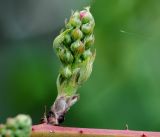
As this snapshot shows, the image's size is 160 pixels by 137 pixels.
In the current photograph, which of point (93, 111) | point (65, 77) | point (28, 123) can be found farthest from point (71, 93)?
point (93, 111)

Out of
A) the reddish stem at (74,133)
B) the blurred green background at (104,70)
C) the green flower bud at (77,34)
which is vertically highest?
the blurred green background at (104,70)

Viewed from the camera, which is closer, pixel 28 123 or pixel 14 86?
pixel 28 123

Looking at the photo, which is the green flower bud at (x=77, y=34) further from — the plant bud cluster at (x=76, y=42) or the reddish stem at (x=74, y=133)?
the reddish stem at (x=74, y=133)

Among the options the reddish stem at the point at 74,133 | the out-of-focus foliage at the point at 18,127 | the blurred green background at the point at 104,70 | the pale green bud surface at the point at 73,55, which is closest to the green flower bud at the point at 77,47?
the pale green bud surface at the point at 73,55

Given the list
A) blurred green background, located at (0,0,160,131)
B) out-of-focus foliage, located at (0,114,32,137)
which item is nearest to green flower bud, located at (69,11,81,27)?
out-of-focus foliage, located at (0,114,32,137)

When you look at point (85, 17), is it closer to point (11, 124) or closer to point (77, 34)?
point (77, 34)

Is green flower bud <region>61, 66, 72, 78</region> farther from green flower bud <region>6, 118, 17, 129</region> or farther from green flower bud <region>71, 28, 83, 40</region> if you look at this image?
green flower bud <region>6, 118, 17, 129</region>

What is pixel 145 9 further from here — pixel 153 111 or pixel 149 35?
pixel 153 111
